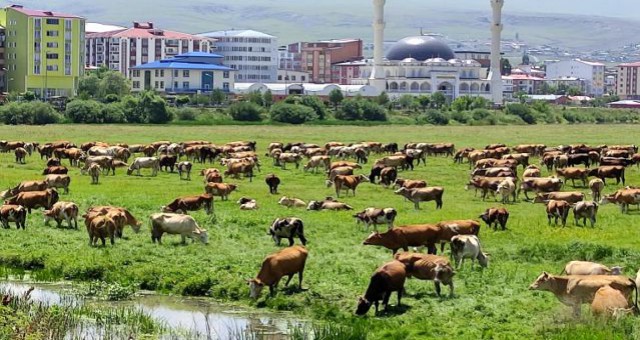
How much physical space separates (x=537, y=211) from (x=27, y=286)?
15399mm

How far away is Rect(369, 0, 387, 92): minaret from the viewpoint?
156250mm

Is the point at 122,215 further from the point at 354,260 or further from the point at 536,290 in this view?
the point at 536,290

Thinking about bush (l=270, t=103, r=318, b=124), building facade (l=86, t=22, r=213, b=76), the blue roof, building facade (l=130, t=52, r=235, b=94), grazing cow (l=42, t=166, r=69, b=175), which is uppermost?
building facade (l=86, t=22, r=213, b=76)

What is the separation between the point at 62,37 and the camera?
12125 cm

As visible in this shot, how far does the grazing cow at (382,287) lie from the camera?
19.2 m

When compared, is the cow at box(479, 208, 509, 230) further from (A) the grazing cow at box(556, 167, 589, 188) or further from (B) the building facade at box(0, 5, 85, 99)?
(B) the building facade at box(0, 5, 85, 99)

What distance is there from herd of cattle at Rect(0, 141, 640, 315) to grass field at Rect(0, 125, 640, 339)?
1.10 ft

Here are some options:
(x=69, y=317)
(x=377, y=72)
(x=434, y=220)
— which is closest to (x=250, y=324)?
(x=69, y=317)

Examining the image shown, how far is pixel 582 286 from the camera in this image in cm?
1859

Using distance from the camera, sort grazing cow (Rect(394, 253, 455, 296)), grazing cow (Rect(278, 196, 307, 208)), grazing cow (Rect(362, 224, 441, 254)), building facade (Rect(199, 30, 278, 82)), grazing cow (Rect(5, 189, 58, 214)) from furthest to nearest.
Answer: building facade (Rect(199, 30, 278, 82)) < grazing cow (Rect(278, 196, 307, 208)) < grazing cow (Rect(5, 189, 58, 214)) < grazing cow (Rect(362, 224, 441, 254)) < grazing cow (Rect(394, 253, 455, 296))

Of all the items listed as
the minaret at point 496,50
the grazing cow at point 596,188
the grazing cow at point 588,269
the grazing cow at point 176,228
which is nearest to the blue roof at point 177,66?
the minaret at point 496,50

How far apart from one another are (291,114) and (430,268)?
248 feet

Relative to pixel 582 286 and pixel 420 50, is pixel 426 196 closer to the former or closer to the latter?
pixel 582 286

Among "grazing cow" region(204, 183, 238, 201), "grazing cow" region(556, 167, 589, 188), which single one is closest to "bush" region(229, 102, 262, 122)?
"grazing cow" region(556, 167, 589, 188)
